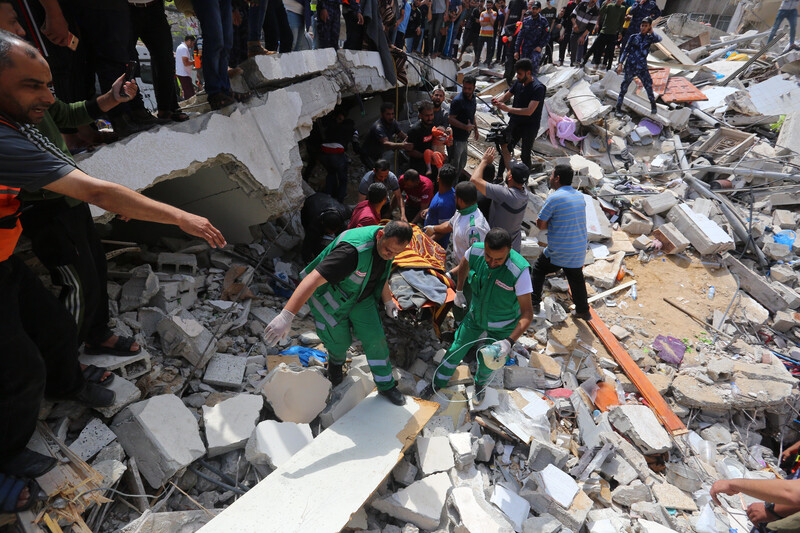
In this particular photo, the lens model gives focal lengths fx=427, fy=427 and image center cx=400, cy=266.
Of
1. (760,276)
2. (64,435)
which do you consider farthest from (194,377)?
(760,276)

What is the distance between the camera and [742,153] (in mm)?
8312

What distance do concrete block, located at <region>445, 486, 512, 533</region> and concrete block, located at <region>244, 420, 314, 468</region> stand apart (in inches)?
40.2

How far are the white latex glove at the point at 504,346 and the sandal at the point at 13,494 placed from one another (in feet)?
9.45

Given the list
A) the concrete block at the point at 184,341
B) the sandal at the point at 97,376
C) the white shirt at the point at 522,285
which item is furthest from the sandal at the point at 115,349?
the white shirt at the point at 522,285

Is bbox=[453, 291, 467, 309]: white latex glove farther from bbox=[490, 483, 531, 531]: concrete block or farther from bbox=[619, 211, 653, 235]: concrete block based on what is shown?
bbox=[619, 211, 653, 235]: concrete block

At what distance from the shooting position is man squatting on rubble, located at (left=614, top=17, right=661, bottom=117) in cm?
843

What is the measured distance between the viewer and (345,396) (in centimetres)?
319

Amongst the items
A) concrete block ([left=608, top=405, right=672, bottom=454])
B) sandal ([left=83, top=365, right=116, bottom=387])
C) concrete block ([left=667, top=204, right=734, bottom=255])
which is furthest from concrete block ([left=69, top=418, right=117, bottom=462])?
concrete block ([left=667, top=204, right=734, bottom=255])

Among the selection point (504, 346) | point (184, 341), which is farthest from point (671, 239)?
point (184, 341)

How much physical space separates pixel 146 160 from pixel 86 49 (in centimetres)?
93

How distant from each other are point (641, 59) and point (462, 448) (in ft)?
29.8

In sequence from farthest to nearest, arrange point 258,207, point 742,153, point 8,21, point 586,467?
point 742,153, point 258,207, point 586,467, point 8,21

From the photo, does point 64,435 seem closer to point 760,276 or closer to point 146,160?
point 146,160

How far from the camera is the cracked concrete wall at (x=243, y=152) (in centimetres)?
305
